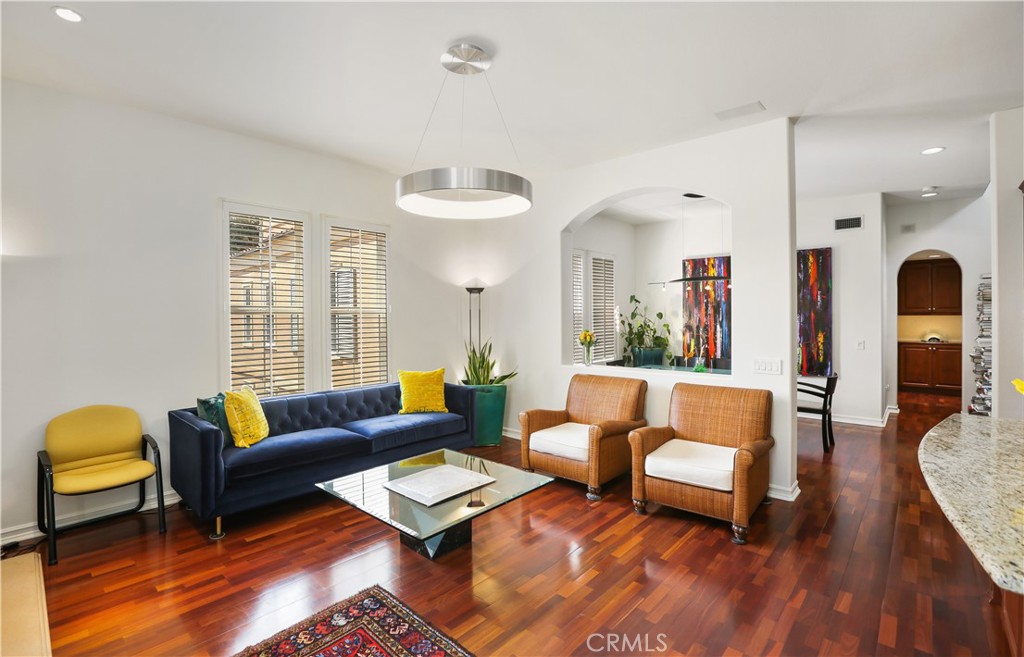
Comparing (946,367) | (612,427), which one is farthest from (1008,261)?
(946,367)

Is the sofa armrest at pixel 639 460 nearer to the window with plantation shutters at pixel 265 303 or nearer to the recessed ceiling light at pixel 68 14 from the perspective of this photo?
the window with plantation shutters at pixel 265 303

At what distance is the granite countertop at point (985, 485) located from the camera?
3.37 ft

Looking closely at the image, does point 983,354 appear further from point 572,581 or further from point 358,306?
point 358,306

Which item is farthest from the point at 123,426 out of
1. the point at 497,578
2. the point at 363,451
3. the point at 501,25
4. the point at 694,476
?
the point at 694,476

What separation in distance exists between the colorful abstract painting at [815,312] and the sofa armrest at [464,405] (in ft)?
14.6

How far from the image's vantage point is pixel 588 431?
158 inches

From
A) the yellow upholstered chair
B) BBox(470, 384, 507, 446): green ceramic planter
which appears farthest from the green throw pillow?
BBox(470, 384, 507, 446): green ceramic planter

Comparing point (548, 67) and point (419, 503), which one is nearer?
point (419, 503)

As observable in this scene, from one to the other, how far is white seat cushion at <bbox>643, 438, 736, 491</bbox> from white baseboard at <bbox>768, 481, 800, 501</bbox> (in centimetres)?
60

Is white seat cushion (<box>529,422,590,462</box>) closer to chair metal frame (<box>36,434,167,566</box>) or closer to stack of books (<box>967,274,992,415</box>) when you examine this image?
chair metal frame (<box>36,434,167,566</box>)

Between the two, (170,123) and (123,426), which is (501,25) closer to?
(170,123)

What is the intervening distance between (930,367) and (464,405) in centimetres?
854

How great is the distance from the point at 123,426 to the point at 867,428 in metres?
7.72

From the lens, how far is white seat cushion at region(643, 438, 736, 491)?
3.17 meters
